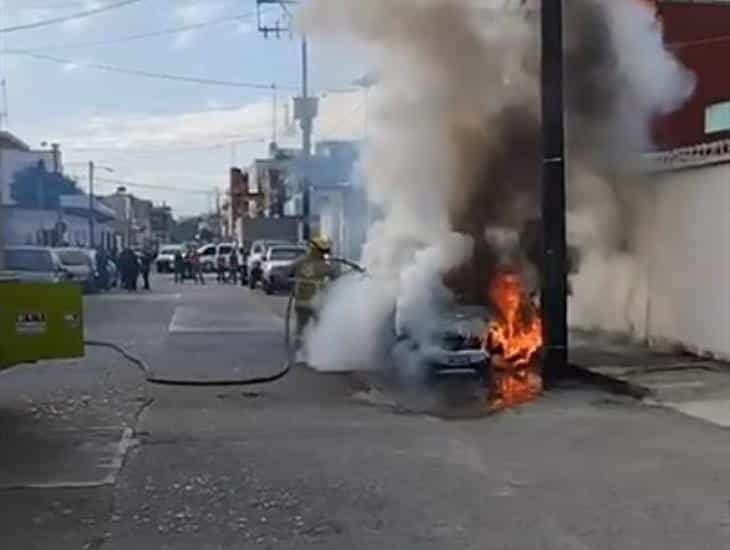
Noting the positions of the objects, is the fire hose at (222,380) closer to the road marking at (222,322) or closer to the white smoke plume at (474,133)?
the white smoke plume at (474,133)

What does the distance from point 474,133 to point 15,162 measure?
196ft

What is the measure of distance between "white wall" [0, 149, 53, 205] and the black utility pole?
56126mm

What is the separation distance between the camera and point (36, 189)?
2894 inches

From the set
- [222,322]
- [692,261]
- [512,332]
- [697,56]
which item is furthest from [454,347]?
[222,322]

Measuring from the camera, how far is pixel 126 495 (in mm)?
9047

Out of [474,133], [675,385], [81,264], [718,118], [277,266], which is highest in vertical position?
[718,118]

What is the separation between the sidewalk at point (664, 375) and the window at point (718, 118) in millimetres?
4066

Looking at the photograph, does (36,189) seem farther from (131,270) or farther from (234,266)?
(131,270)

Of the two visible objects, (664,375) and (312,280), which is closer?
(664,375)

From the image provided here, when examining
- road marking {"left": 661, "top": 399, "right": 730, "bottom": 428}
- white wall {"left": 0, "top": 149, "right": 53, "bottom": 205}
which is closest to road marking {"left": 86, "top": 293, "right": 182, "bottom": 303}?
road marking {"left": 661, "top": 399, "right": 730, "bottom": 428}

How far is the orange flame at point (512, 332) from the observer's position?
1678 cm

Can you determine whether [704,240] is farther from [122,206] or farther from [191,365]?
[122,206]

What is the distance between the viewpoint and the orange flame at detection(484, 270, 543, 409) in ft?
55.1

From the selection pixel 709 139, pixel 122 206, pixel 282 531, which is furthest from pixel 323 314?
pixel 122 206
